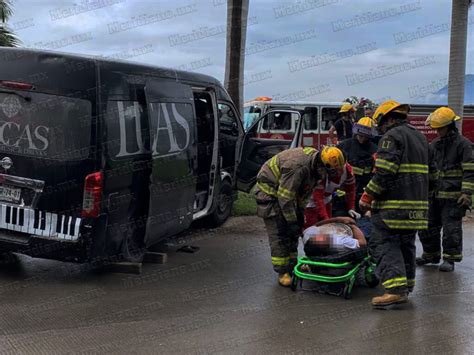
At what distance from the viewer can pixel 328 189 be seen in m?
A: 5.76

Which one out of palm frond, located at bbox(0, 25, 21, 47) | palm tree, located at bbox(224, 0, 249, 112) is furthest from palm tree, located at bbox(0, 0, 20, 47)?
palm tree, located at bbox(224, 0, 249, 112)

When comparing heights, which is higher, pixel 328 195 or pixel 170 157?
pixel 170 157

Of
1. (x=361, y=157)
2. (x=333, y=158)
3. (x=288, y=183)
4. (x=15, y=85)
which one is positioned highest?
(x=15, y=85)

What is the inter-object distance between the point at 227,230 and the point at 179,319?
3720 mm

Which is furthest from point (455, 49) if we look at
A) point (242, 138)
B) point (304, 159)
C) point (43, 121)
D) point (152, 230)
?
point (43, 121)

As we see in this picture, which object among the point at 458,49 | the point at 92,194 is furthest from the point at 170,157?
the point at 458,49

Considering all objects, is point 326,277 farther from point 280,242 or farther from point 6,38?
point 6,38

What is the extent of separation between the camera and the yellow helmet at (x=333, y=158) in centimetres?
501

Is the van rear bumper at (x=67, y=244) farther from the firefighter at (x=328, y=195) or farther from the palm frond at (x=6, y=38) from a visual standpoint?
the palm frond at (x=6, y=38)

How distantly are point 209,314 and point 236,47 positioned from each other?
7.47 metres

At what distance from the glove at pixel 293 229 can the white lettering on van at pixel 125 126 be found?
1635mm

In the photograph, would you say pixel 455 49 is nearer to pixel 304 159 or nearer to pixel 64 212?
pixel 304 159

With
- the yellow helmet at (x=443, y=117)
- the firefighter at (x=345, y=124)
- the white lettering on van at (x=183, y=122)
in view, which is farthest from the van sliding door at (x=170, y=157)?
the firefighter at (x=345, y=124)

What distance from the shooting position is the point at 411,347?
3.99 meters
